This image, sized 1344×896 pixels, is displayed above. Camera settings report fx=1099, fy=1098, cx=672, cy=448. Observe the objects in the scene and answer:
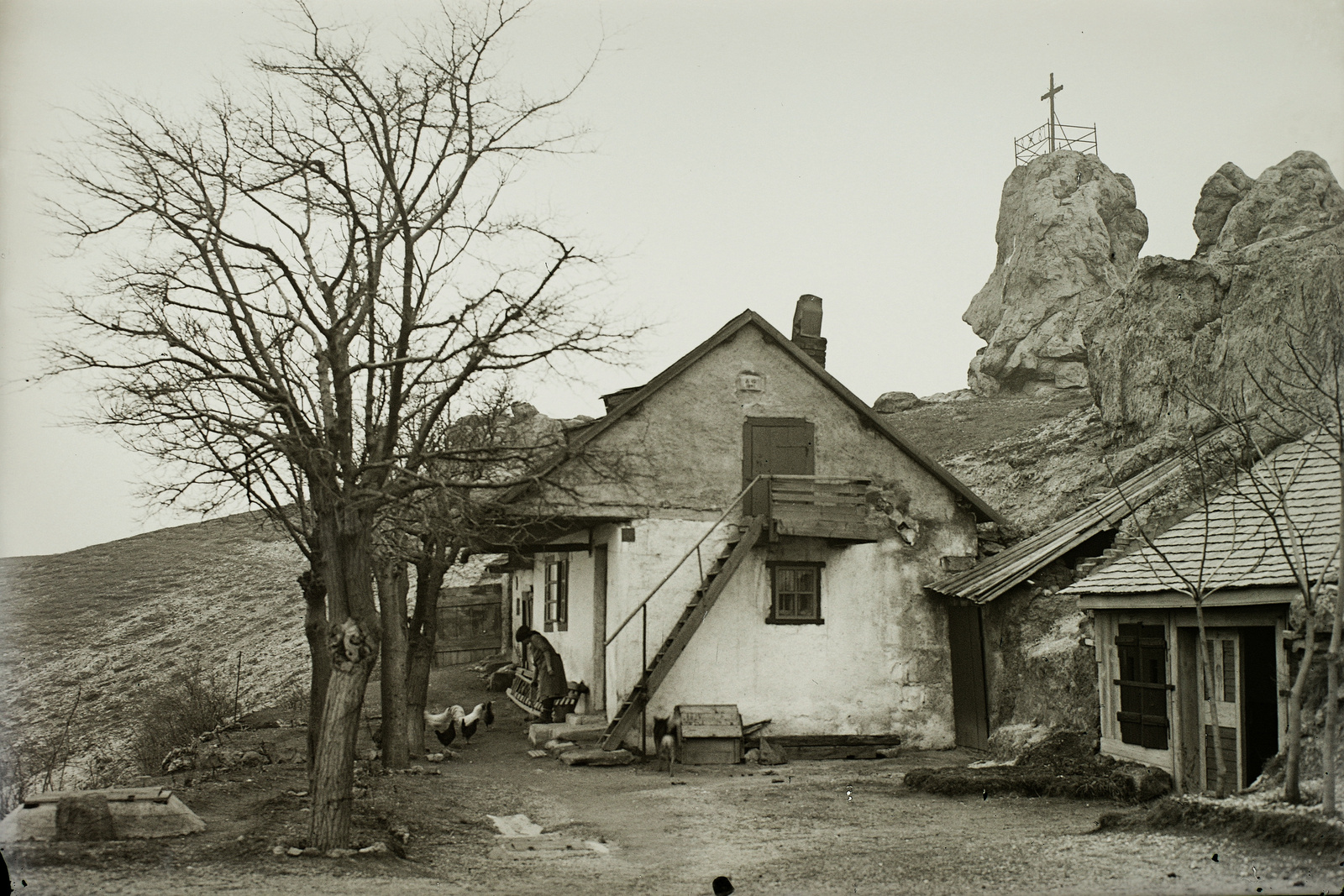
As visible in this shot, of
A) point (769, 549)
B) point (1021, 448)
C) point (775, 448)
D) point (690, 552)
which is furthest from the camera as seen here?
point (1021, 448)

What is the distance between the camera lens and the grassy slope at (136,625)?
27859 millimetres

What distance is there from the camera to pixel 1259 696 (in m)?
13.5

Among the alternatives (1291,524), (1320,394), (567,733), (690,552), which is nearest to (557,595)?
(567,733)

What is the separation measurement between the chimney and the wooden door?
1021cm

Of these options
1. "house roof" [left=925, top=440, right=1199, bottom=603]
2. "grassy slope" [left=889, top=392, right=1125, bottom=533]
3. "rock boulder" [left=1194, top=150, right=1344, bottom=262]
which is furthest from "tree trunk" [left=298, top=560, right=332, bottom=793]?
"rock boulder" [left=1194, top=150, right=1344, bottom=262]

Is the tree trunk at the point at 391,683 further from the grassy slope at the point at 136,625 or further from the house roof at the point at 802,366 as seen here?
the grassy slope at the point at 136,625

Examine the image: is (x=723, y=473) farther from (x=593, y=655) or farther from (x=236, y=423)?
(x=236, y=423)

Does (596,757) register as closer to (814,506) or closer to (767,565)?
(767,565)

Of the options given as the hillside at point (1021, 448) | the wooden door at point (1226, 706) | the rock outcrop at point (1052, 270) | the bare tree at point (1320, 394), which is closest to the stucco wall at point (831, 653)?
the hillside at point (1021, 448)

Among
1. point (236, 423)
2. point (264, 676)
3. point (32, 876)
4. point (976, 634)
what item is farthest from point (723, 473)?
point (264, 676)

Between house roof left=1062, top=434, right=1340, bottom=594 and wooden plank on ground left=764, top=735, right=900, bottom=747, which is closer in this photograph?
house roof left=1062, top=434, right=1340, bottom=594

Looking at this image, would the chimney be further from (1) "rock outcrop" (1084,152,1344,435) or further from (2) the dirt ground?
(2) the dirt ground

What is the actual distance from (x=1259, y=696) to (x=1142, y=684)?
1.36 metres

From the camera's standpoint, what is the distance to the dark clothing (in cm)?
2114
